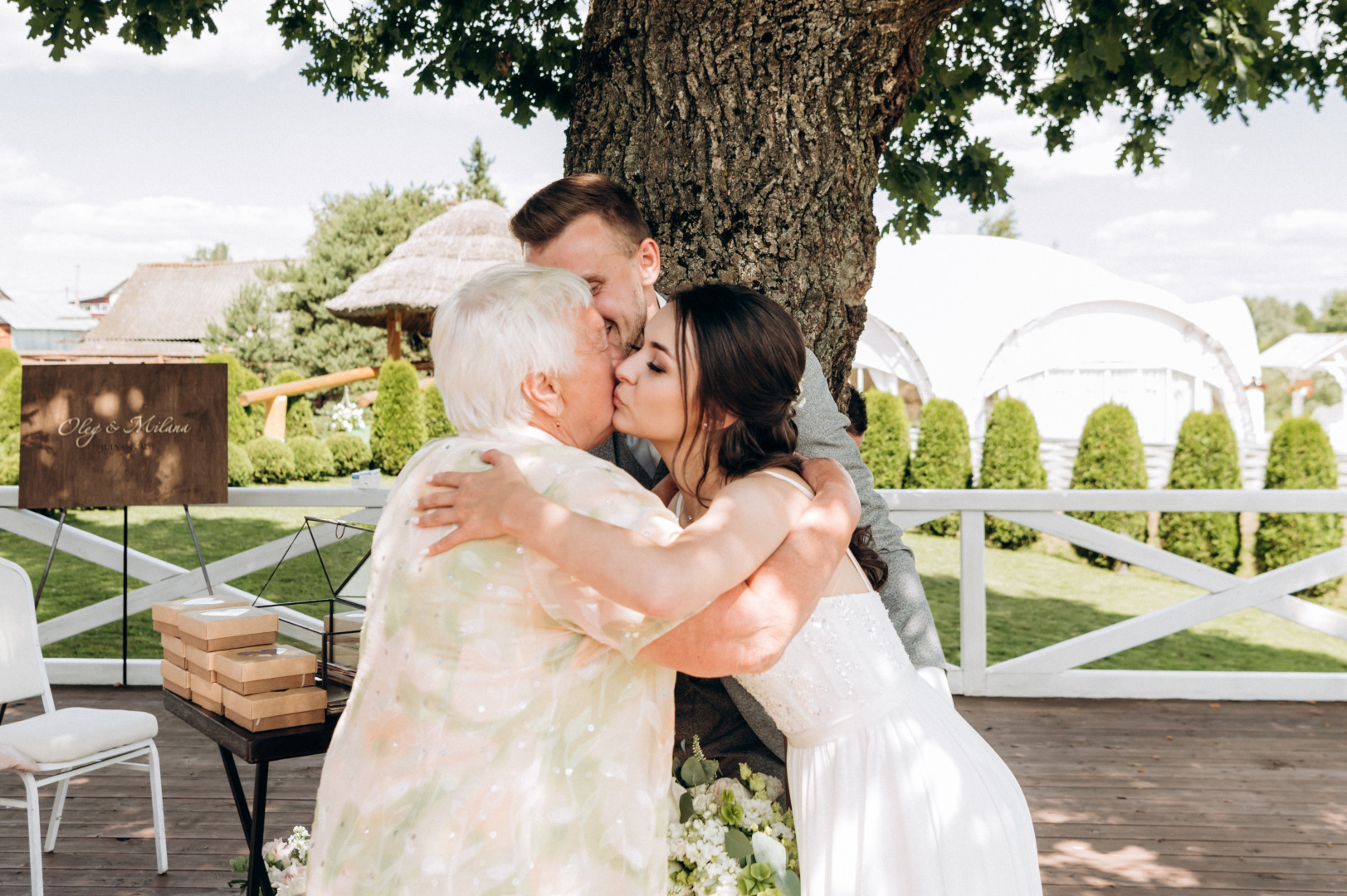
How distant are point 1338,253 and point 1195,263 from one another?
1753cm

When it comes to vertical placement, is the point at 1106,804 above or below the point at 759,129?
below

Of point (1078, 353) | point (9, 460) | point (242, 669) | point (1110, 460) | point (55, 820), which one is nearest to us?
point (242, 669)

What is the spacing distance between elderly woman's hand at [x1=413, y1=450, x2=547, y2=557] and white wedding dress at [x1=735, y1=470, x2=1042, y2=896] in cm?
50

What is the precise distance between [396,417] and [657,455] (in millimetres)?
13439

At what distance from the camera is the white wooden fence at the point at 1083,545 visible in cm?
553

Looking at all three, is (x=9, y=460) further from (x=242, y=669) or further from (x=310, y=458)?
(x=242, y=669)

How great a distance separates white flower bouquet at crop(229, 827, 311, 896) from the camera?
6.55ft

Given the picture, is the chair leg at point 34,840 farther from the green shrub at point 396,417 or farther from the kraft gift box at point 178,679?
the green shrub at point 396,417

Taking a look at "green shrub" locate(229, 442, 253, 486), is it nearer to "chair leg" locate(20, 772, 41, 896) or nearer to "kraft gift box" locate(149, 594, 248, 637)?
"chair leg" locate(20, 772, 41, 896)

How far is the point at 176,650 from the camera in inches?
99.0

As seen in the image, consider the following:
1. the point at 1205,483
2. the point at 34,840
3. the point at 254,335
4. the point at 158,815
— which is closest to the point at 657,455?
the point at 34,840

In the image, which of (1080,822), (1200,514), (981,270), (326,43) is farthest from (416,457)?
(981,270)

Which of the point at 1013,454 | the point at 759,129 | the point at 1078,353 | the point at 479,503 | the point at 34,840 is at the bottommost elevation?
the point at 34,840

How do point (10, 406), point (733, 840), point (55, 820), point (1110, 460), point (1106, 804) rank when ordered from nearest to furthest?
1. point (733, 840)
2. point (55, 820)
3. point (1106, 804)
4. point (1110, 460)
5. point (10, 406)
